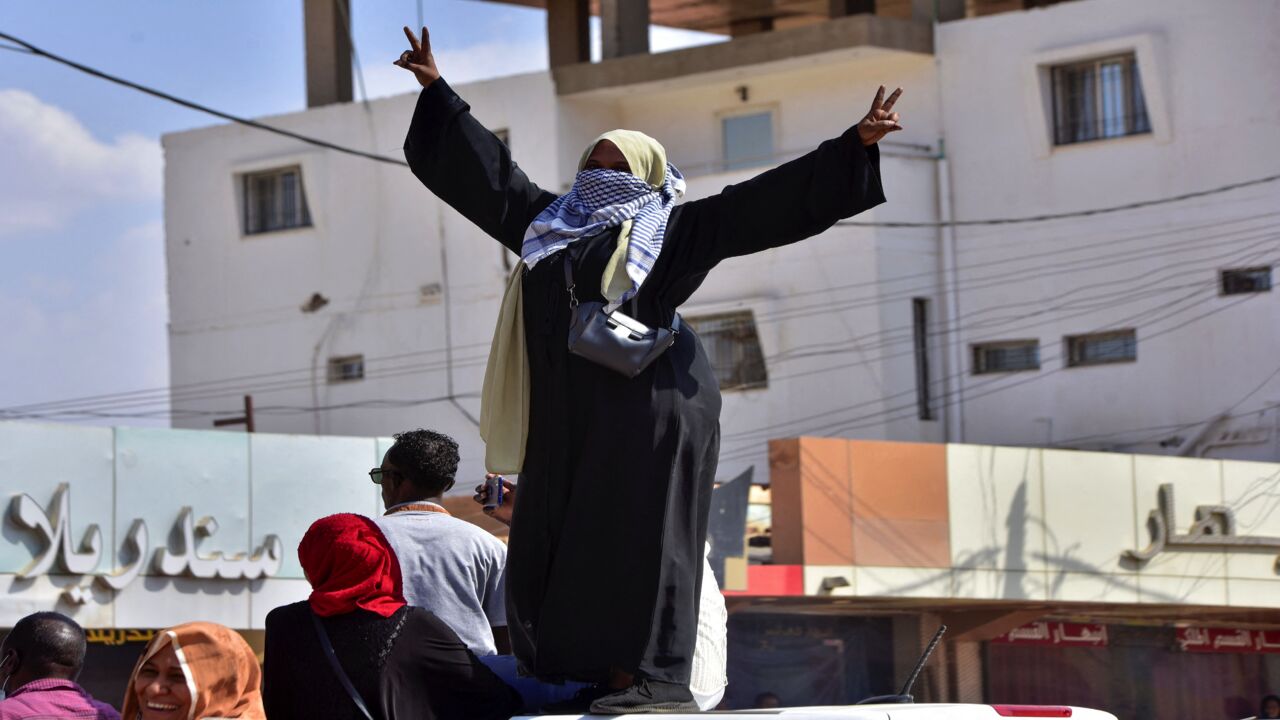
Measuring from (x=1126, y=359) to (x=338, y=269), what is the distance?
36.4 ft

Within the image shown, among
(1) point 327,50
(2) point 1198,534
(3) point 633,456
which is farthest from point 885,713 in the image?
(1) point 327,50

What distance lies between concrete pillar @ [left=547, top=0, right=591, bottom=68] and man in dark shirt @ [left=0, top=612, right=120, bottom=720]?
23144mm

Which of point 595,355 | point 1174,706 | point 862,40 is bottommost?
point 1174,706

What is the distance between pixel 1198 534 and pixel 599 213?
18957mm

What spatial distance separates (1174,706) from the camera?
74.7ft

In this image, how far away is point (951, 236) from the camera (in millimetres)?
26219

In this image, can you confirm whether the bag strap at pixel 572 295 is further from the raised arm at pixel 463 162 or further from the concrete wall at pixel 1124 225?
the concrete wall at pixel 1124 225

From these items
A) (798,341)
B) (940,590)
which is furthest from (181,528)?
(798,341)

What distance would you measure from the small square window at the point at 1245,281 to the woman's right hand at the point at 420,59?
838 inches

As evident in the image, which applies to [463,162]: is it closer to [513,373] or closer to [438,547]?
[513,373]

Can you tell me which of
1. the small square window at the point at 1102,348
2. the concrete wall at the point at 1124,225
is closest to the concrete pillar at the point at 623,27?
the concrete wall at the point at 1124,225

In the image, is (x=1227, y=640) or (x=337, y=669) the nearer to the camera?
(x=337, y=669)

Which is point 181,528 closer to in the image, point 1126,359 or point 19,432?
point 19,432

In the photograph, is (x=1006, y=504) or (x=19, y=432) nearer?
(x=19, y=432)
